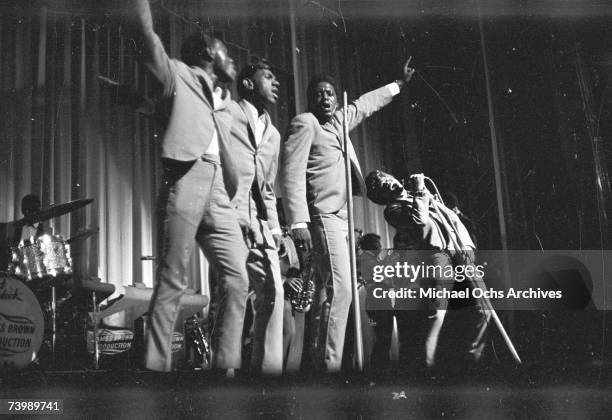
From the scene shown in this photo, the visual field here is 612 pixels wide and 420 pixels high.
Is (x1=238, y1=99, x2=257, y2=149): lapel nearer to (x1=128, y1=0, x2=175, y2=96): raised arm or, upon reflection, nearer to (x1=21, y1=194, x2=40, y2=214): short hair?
(x1=128, y1=0, x2=175, y2=96): raised arm

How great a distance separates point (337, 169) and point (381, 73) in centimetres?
57

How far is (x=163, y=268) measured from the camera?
2.31 m

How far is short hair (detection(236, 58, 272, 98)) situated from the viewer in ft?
9.36

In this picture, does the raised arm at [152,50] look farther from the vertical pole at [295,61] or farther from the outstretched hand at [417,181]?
the outstretched hand at [417,181]

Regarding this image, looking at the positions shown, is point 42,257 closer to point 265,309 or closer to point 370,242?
point 265,309

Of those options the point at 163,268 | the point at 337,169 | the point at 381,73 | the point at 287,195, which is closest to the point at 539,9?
the point at 381,73

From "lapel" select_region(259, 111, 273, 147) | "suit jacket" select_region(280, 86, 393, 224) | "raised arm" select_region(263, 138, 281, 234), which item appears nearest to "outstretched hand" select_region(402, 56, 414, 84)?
"suit jacket" select_region(280, 86, 393, 224)

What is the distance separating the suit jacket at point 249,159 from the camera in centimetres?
262

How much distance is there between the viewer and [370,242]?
2.97 meters

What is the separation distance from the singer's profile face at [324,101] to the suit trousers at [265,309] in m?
0.74

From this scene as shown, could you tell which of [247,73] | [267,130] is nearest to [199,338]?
[267,130]

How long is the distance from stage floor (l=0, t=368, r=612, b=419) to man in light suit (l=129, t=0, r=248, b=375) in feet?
0.44

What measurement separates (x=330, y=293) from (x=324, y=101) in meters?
0.98

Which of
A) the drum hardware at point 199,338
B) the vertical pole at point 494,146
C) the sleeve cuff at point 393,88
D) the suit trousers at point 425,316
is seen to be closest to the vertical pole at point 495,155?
the vertical pole at point 494,146
